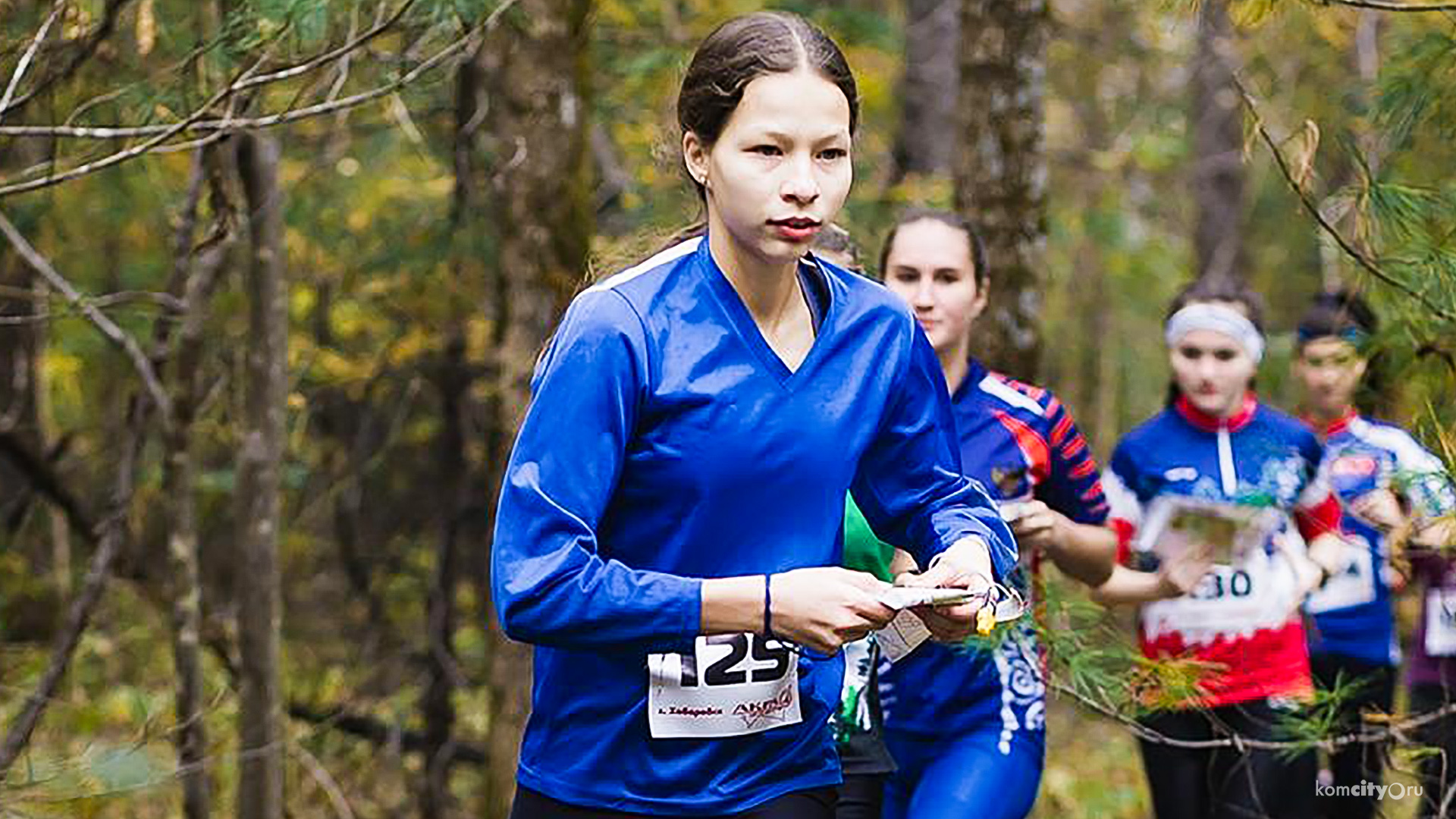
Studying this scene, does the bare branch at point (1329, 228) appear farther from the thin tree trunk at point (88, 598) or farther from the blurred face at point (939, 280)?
the thin tree trunk at point (88, 598)

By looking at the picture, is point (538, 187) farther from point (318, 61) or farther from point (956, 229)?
point (318, 61)

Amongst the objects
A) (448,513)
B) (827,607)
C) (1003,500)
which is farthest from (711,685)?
(448,513)

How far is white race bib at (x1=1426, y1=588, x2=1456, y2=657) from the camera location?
19.2 feet

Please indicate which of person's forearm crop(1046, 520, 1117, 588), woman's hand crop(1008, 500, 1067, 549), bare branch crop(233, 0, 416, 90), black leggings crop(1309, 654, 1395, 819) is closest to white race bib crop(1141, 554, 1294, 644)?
black leggings crop(1309, 654, 1395, 819)

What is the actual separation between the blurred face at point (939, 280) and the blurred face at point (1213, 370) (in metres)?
1.37

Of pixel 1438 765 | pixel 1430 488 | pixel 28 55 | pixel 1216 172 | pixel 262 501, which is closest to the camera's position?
pixel 28 55

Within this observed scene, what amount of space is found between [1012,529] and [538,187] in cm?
224

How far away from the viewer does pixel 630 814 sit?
2795 mm

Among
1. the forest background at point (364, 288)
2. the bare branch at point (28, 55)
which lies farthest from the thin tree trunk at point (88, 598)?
the bare branch at point (28, 55)

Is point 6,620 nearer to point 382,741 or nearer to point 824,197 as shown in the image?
point 382,741

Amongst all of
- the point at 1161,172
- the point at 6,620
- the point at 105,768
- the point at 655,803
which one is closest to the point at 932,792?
the point at 655,803

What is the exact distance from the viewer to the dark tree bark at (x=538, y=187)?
5910 mm

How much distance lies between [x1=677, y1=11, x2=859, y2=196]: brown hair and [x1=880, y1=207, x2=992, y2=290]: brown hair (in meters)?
1.86

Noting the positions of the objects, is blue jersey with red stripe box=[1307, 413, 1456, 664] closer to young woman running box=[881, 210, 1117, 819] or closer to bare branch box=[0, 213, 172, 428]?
young woman running box=[881, 210, 1117, 819]
